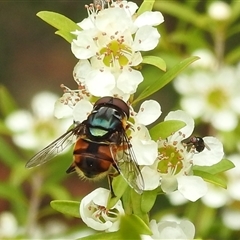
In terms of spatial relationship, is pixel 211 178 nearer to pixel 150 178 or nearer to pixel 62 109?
pixel 150 178

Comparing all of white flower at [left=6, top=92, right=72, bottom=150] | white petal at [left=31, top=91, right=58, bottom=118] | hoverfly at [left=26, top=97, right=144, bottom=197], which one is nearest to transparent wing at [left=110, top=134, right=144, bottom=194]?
hoverfly at [left=26, top=97, right=144, bottom=197]

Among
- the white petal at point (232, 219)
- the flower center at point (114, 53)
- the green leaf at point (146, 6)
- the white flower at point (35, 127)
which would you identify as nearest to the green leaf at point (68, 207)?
the flower center at point (114, 53)

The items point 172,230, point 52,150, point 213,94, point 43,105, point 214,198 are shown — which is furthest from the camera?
point 43,105

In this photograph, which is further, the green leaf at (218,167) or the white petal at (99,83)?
the green leaf at (218,167)

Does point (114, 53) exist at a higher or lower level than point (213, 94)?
higher

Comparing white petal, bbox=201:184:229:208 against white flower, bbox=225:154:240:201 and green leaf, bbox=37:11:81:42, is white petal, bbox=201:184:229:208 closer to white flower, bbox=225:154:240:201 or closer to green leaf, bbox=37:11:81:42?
white flower, bbox=225:154:240:201

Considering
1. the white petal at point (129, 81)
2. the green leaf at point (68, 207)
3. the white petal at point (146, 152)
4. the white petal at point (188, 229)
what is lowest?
the white petal at point (188, 229)

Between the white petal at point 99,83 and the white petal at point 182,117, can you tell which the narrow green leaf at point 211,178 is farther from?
the white petal at point 99,83

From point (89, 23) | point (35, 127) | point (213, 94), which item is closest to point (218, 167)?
point (89, 23)
